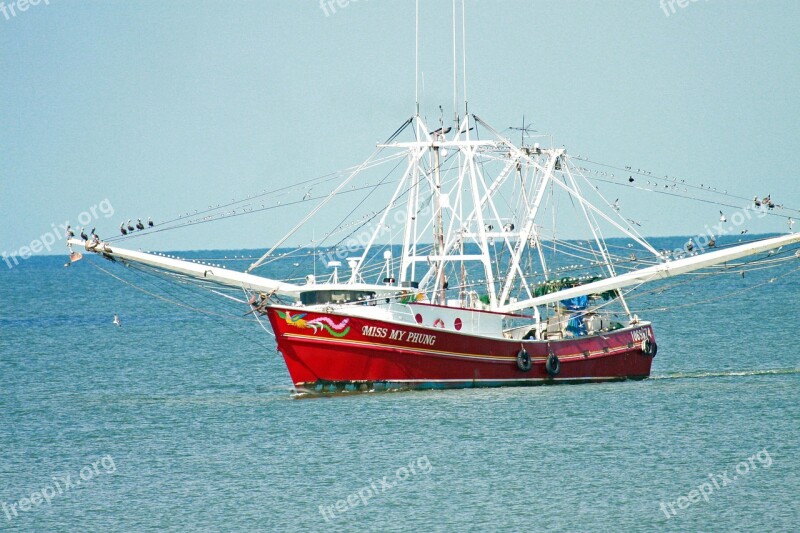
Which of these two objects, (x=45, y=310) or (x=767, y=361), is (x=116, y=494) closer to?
(x=767, y=361)

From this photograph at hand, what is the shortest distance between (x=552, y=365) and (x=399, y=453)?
13.1 metres

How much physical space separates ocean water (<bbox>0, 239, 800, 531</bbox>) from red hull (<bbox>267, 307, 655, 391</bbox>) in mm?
766

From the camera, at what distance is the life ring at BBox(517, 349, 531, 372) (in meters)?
47.1

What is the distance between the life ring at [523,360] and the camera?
47.1 meters

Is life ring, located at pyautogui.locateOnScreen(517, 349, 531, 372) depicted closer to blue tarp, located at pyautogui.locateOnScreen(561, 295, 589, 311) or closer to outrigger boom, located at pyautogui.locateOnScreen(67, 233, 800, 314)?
outrigger boom, located at pyautogui.locateOnScreen(67, 233, 800, 314)

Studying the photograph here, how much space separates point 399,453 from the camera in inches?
1428

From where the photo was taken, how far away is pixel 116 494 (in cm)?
3209

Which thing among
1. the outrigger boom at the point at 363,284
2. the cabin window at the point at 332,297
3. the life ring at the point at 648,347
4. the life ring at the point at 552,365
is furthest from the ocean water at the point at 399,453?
the outrigger boom at the point at 363,284

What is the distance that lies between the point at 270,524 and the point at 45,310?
90504mm

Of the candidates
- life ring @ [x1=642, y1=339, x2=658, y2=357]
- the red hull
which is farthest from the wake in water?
the red hull

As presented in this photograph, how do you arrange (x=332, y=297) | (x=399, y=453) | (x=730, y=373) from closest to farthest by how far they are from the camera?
(x=399, y=453), (x=332, y=297), (x=730, y=373)

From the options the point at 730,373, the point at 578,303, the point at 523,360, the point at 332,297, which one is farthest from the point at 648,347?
the point at 332,297

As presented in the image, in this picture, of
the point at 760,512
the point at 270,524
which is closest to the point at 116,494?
the point at 270,524

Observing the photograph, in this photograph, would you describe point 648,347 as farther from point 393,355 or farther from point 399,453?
point 399,453
